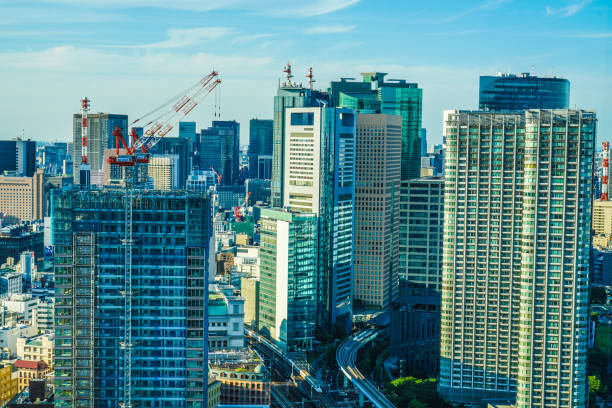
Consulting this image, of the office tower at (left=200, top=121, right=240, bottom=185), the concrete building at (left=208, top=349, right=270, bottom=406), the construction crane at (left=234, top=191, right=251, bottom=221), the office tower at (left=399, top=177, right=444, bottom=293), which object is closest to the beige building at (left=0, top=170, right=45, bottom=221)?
the construction crane at (left=234, top=191, right=251, bottom=221)

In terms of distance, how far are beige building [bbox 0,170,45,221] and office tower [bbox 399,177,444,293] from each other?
195ft

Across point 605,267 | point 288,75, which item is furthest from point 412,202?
point 605,267

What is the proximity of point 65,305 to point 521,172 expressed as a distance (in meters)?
17.9

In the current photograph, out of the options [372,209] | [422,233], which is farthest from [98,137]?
[422,233]

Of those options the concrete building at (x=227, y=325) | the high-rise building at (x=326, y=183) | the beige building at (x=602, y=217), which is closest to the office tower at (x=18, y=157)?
the beige building at (x=602, y=217)

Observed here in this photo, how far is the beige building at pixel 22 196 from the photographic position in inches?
3991

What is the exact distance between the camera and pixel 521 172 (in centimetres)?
3806

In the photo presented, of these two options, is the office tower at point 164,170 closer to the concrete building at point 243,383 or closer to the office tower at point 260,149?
the office tower at point 260,149

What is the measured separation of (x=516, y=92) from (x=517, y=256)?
2701 centimetres

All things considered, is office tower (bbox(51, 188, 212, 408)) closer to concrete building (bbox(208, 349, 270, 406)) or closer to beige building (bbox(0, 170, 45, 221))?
concrete building (bbox(208, 349, 270, 406))

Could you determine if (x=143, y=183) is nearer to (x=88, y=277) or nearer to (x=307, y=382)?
(x=88, y=277)

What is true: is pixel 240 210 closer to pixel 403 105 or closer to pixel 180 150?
pixel 180 150

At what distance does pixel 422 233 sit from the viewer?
1983 inches

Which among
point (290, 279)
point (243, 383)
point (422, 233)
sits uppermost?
point (422, 233)
